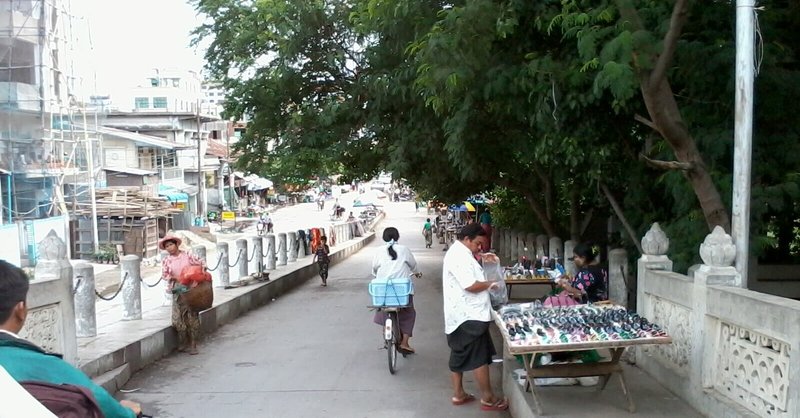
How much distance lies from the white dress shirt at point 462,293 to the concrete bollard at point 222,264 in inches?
337

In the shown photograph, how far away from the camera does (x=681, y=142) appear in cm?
689

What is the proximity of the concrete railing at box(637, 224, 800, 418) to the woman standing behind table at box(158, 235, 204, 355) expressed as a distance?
5.47 meters

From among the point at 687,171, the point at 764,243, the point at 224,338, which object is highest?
the point at 687,171

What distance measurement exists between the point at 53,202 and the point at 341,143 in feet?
52.5

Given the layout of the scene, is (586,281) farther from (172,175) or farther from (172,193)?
(172,175)

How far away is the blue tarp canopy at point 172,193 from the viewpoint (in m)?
44.7

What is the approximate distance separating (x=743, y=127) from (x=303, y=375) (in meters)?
5.30

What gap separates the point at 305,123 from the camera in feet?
55.0

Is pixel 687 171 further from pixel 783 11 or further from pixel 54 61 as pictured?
pixel 54 61

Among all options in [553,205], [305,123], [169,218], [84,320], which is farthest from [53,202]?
[84,320]

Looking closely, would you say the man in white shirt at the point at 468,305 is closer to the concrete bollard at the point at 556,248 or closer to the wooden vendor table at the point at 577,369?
the wooden vendor table at the point at 577,369

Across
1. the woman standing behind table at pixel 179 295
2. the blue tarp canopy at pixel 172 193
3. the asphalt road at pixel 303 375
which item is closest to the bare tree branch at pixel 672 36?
the asphalt road at pixel 303 375

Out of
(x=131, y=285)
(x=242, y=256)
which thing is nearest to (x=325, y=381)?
(x=131, y=285)

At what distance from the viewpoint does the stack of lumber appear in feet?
110
